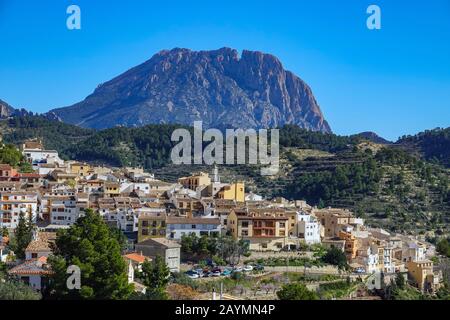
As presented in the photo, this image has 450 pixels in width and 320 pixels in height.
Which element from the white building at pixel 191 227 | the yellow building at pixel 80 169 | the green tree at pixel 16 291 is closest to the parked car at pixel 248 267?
the white building at pixel 191 227

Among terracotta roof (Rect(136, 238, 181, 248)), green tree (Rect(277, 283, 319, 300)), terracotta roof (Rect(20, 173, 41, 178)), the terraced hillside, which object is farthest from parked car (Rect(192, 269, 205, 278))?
the terraced hillside

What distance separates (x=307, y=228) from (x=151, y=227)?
16.5 feet

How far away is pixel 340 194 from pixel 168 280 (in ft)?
84.2

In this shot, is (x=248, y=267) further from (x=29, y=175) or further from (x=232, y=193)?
(x=29, y=175)

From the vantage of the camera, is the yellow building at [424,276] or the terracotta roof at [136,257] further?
the yellow building at [424,276]

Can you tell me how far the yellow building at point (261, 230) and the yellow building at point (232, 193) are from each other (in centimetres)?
Answer: 557

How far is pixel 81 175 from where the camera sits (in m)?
35.6

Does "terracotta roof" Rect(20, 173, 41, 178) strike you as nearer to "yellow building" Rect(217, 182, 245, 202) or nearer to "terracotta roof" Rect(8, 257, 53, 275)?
"yellow building" Rect(217, 182, 245, 202)

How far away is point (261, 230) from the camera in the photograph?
2445 cm

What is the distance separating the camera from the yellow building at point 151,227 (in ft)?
79.5

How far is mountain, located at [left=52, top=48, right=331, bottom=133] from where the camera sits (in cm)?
15375

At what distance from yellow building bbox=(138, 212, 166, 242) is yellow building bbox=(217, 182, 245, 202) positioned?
6.12 m

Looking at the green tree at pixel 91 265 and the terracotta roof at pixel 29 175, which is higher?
the terracotta roof at pixel 29 175

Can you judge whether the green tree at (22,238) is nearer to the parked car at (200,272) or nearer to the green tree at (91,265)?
the green tree at (91,265)
